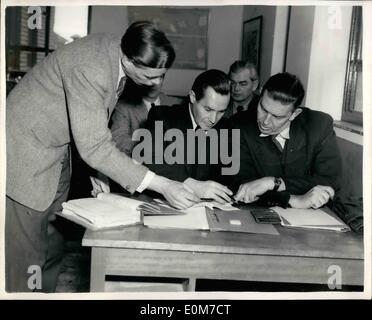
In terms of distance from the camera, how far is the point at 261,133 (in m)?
2.12

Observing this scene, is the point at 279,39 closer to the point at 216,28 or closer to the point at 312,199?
the point at 216,28

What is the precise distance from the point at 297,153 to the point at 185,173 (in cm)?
62

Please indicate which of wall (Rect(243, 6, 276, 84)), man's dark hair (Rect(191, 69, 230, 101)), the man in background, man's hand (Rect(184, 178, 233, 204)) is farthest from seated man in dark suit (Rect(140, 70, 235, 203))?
wall (Rect(243, 6, 276, 84))

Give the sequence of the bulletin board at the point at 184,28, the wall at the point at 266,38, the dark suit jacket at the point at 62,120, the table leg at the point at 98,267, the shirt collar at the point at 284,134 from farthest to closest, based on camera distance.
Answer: the bulletin board at the point at 184,28
the wall at the point at 266,38
the shirt collar at the point at 284,134
the dark suit jacket at the point at 62,120
the table leg at the point at 98,267

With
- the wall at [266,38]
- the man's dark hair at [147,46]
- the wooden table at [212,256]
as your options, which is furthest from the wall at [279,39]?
the wooden table at [212,256]

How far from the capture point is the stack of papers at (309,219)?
1562mm

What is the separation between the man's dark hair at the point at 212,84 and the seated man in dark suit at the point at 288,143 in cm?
21

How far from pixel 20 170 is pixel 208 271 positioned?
87cm

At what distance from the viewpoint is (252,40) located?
423 centimetres

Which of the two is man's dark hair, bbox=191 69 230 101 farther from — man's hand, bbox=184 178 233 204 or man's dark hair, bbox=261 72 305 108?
man's hand, bbox=184 178 233 204

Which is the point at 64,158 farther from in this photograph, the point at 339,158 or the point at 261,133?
the point at 339,158

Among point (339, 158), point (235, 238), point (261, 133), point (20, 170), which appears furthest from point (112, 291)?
point (339, 158)

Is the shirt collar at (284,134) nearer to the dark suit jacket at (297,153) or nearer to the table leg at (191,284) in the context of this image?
the dark suit jacket at (297,153)

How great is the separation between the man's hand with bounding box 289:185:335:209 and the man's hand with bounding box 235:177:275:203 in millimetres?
141
